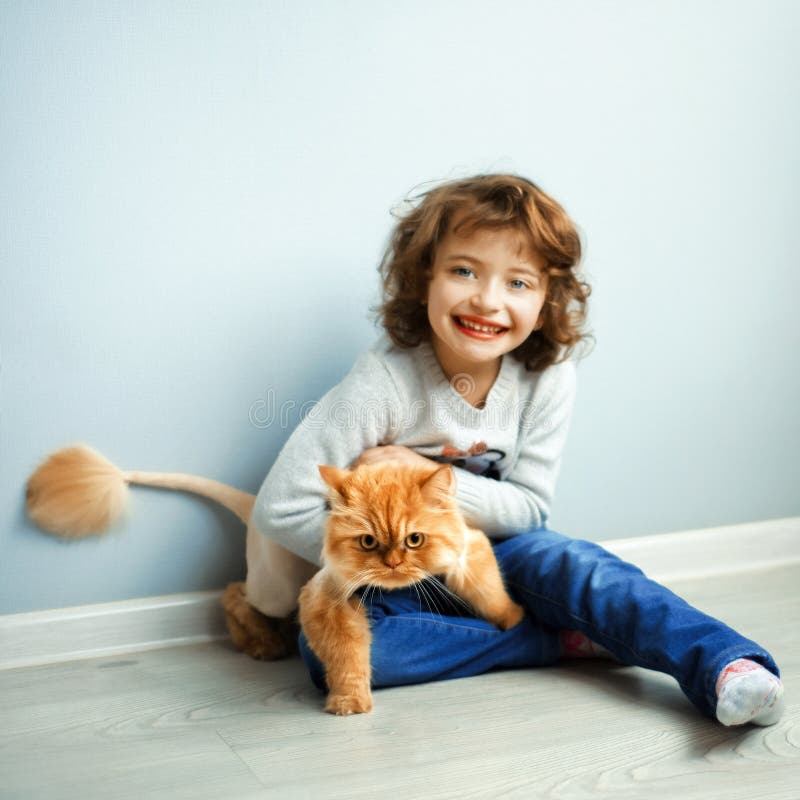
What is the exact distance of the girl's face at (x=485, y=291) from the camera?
138cm

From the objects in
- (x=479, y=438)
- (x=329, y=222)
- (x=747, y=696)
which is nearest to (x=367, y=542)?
(x=479, y=438)

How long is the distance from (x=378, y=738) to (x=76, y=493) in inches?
23.3

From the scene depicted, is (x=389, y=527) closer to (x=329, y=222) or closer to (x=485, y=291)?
(x=485, y=291)

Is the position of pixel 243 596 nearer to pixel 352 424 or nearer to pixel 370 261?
pixel 352 424

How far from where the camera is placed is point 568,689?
129 centimetres

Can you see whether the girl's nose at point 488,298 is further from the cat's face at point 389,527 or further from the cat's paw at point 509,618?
the cat's paw at point 509,618

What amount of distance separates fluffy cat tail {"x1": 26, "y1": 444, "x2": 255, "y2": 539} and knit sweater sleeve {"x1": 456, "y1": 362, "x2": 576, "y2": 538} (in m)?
0.38

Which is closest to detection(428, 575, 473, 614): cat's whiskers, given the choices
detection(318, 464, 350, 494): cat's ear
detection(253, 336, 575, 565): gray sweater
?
detection(253, 336, 575, 565): gray sweater

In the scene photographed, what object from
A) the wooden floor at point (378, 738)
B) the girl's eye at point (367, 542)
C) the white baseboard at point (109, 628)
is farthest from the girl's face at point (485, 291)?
the white baseboard at point (109, 628)

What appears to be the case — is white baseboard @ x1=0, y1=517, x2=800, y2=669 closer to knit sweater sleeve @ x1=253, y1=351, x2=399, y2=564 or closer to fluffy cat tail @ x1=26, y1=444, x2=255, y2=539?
fluffy cat tail @ x1=26, y1=444, x2=255, y2=539

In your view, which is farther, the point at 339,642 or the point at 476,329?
the point at 476,329

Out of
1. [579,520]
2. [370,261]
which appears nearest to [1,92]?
[370,261]

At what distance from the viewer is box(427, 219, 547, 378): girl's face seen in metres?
1.38

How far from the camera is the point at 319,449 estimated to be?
140cm
